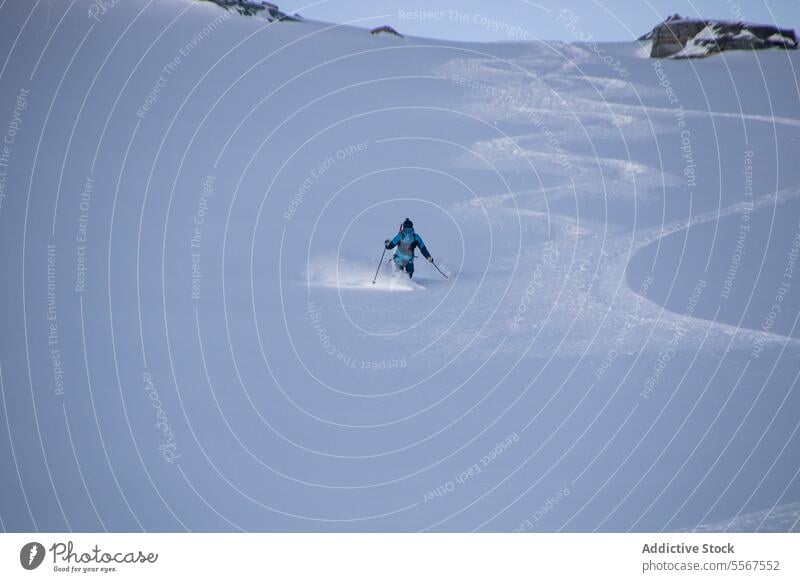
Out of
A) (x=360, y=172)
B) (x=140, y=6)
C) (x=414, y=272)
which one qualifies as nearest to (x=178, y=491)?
(x=414, y=272)

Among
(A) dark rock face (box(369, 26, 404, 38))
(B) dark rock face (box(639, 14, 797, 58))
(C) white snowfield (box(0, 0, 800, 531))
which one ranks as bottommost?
(C) white snowfield (box(0, 0, 800, 531))

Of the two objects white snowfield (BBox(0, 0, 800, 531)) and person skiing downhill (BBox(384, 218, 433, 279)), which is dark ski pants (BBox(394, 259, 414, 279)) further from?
white snowfield (BBox(0, 0, 800, 531))

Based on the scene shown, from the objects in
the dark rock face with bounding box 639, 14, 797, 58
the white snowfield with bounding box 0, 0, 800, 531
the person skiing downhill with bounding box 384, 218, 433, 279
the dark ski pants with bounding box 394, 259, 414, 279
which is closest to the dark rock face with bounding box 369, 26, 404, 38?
the white snowfield with bounding box 0, 0, 800, 531

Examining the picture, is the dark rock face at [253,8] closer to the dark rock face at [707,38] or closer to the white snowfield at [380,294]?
the white snowfield at [380,294]

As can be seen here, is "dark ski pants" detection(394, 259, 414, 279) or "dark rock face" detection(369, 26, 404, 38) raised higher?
"dark rock face" detection(369, 26, 404, 38)

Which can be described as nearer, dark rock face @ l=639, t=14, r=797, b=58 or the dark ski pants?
the dark ski pants

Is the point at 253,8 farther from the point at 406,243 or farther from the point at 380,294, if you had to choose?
the point at 380,294
